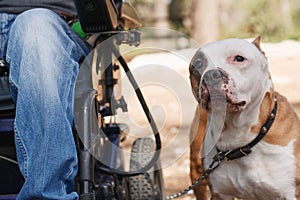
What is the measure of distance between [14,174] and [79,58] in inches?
21.1

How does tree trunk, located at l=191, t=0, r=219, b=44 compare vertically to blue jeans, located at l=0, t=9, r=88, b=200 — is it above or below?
above

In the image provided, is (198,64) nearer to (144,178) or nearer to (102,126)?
(102,126)

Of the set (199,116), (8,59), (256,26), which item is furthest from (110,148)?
(256,26)

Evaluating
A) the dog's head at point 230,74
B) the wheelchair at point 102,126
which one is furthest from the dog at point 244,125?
the wheelchair at point 102,126

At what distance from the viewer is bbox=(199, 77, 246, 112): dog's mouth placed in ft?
7.26

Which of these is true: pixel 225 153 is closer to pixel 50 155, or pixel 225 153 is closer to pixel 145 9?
pixel 50 155

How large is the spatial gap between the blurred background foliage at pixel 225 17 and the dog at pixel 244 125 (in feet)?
27.7

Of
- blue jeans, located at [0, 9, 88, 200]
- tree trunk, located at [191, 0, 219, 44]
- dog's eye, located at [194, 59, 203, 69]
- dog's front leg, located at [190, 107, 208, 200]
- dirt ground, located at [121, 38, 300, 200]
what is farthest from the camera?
tree trunk, located at [191, 0, 219, 44]

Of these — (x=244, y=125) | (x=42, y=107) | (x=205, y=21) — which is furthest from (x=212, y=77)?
(x=205, y=21)

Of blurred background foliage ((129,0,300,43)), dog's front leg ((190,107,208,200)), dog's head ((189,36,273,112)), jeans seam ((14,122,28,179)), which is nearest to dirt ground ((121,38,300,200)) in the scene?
dog's front leg ((190,107,208,200))

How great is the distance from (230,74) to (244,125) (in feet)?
1.04

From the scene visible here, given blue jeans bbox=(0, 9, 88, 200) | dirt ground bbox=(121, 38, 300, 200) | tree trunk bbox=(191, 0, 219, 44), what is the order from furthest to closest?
tree trunk bbox=(191, 0, 219, 44) → dirt ground bbox=(121, 38, 300, 200) → blue jeans bbox=(0, 9, 88, 200)

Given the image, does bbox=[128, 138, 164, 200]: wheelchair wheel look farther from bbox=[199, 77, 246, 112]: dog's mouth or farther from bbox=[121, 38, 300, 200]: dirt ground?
bbox=[199, 77, 246, 112]: dog's mouth

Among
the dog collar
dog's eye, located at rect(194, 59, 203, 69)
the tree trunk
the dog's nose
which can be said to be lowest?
the dog collar
